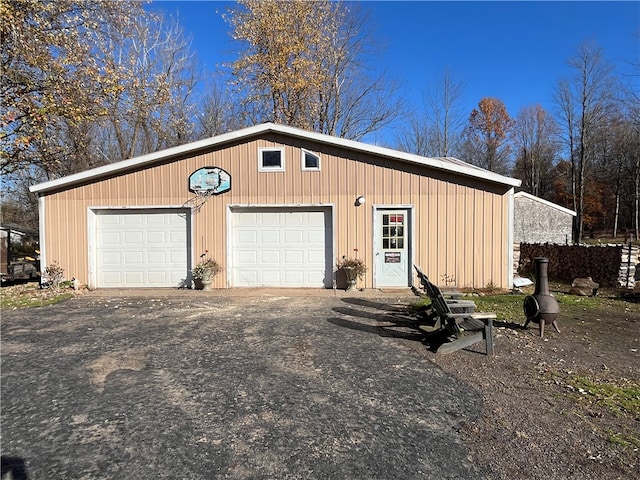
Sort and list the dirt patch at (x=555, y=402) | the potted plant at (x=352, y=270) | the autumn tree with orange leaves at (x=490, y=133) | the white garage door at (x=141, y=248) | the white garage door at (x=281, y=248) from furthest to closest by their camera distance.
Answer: the autumn tree with orange leaves at (x=490, y=133) < the white garage door at (x=141, y=248) < the white garage door at (x=281, y=248) < the potted plant at (x=352, y=270) < the dirt patch at (x=555, y=402)

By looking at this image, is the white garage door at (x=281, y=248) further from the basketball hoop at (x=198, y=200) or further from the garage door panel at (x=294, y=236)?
the basketball hoop at (x=198, y=200)

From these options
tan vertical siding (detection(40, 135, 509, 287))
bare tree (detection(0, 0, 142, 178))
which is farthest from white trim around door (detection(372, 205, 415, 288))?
bare tree (detection(0, 0, 142, 178))

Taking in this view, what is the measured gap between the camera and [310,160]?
997 centimetres

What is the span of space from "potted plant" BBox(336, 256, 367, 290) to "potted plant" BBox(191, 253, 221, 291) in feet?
10.1

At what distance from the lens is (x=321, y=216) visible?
1012 cm

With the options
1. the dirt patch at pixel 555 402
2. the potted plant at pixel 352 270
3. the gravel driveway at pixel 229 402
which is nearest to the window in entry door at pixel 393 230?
the potted plant at pixel 352 270

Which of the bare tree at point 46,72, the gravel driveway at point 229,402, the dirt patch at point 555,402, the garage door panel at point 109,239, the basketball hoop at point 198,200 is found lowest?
the dirt patch at point 555,402

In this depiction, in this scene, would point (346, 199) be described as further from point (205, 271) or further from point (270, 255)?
point (205, 271)

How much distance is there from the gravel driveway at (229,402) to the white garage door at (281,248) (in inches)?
145

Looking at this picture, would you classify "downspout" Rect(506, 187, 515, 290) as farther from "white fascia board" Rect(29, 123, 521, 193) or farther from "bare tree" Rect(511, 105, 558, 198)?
"bare tree" Rect(511, 105, 558, 198)

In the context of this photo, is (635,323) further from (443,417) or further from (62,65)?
(62,65)

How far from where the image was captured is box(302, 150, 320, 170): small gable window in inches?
391

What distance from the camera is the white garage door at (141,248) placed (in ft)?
33.6

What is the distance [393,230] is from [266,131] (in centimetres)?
389
